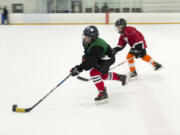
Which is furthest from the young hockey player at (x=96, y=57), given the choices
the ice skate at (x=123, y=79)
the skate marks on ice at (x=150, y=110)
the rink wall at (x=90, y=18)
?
the rink wall at (x=90, y=18)

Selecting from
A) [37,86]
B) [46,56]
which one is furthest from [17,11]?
[37,86]

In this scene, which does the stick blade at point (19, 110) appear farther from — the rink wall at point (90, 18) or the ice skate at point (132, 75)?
the rink wall at point (90, 18)

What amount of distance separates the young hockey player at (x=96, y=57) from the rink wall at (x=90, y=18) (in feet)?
23.3

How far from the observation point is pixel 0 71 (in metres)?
3.45

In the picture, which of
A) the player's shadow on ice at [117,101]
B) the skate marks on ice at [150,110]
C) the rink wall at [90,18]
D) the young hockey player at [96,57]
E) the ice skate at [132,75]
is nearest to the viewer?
the skate marks on ice at [150,110]

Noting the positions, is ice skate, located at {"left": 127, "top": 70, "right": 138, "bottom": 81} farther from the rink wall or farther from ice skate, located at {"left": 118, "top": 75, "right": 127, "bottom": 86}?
the rink wall

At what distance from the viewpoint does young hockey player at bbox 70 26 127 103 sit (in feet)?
6.92

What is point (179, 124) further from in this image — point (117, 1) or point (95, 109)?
point (117, 1)

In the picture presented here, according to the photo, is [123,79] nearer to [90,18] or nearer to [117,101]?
[117,101]

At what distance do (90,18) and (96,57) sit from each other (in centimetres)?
744

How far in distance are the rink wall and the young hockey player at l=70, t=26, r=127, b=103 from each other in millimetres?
7098

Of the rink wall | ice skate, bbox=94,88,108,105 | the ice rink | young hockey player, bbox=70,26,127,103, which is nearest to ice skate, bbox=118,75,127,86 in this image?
the ice rink

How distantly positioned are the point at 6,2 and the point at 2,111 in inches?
365

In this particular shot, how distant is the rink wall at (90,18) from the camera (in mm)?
9117
